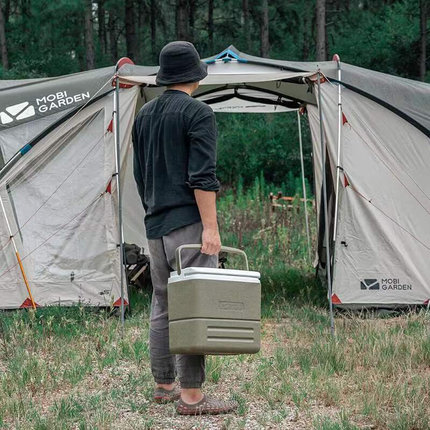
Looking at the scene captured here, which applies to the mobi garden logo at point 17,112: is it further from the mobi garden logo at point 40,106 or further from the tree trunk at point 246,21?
the tree trunk at point 246,21

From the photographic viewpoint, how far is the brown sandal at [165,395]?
460 centimetres

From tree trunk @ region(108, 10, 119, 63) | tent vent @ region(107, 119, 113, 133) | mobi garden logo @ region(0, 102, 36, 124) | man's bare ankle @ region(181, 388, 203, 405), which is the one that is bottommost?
tree trunk @ region(108, 10, 119, 63)

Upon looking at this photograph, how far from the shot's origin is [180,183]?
167 inches

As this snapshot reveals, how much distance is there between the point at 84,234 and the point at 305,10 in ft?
69.6

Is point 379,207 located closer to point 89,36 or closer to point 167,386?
point 167,386

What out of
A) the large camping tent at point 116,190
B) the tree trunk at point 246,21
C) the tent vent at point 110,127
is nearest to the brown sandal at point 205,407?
the large camping tent at point 116,190

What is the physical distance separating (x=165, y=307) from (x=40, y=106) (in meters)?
3.50

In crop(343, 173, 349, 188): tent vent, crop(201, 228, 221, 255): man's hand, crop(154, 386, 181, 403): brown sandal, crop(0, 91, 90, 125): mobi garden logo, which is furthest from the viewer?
crop(0, 91, 90, 125): mobi garden logo

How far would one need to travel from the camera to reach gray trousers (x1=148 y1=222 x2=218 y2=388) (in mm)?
4238

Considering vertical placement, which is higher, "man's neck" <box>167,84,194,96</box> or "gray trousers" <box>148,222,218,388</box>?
"man's neck" <box>167,84,194,96</box>

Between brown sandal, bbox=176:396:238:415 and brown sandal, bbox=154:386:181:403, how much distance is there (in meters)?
0.19

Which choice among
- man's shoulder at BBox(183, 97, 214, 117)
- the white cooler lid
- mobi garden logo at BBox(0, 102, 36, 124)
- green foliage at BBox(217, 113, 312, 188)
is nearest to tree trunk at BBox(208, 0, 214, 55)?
green foliage at BBox(217, 113, 312, 188)

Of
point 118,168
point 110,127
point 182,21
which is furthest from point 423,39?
point 118,168

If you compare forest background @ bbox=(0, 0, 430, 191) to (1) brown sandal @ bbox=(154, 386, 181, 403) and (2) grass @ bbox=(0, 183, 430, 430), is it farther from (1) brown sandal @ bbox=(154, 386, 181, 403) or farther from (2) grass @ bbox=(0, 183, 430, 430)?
(1) brown sandal @ bbox=(154, 386, 181, 403)
